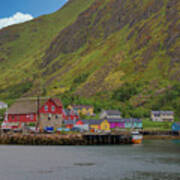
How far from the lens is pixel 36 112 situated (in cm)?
13925

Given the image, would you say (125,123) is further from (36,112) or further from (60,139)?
(60,139)

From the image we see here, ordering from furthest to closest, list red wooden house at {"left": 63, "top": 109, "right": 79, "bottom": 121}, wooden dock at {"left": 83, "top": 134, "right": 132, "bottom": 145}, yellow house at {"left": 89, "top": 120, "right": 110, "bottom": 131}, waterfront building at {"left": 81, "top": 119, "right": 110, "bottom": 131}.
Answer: red wooden house at {"left": 63, "top": 109, "right": 79, "bottom": 121} < yellow house at {"left": 89, "top": 120, "right": 110, "bottom": 131} < waterfront building at {"left": 81, "top": 119, "right": 110, "bottom": 131} < wooden dock at {"left": 83, "top": 134, "right": 132, "bottom": 145}

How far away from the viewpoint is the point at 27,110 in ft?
463

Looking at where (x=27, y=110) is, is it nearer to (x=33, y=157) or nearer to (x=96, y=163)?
(x=33, y=157)

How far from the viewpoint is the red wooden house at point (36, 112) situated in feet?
460

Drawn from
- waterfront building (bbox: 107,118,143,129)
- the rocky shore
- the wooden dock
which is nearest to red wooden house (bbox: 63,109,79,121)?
waterfront building (bbox: 107,118,143,129)

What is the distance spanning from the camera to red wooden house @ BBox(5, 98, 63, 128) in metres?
140

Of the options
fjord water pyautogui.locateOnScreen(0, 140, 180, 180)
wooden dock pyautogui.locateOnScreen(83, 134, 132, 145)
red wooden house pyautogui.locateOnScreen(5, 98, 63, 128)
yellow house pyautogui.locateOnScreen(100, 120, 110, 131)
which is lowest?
fjord water pyautogui.locateOnScreen(0, 140, 180, 180)

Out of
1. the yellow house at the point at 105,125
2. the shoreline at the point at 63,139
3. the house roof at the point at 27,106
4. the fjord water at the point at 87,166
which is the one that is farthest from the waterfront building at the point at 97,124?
the fjord water at the point at 87,166

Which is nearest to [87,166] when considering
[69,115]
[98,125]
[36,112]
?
[36,112]

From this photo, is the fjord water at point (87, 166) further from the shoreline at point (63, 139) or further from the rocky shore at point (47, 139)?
the shoreline at point (63, 139)

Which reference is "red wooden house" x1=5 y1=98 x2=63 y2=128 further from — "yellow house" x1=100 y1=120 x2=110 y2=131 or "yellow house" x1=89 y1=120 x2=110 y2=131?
"yellow house" x1=100 y1=120 x2=110 y2=131

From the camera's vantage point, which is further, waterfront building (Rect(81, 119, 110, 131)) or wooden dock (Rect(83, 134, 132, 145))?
waterfront building (Rect(81, 119, 110, 131))

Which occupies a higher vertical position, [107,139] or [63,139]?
[63,139]
